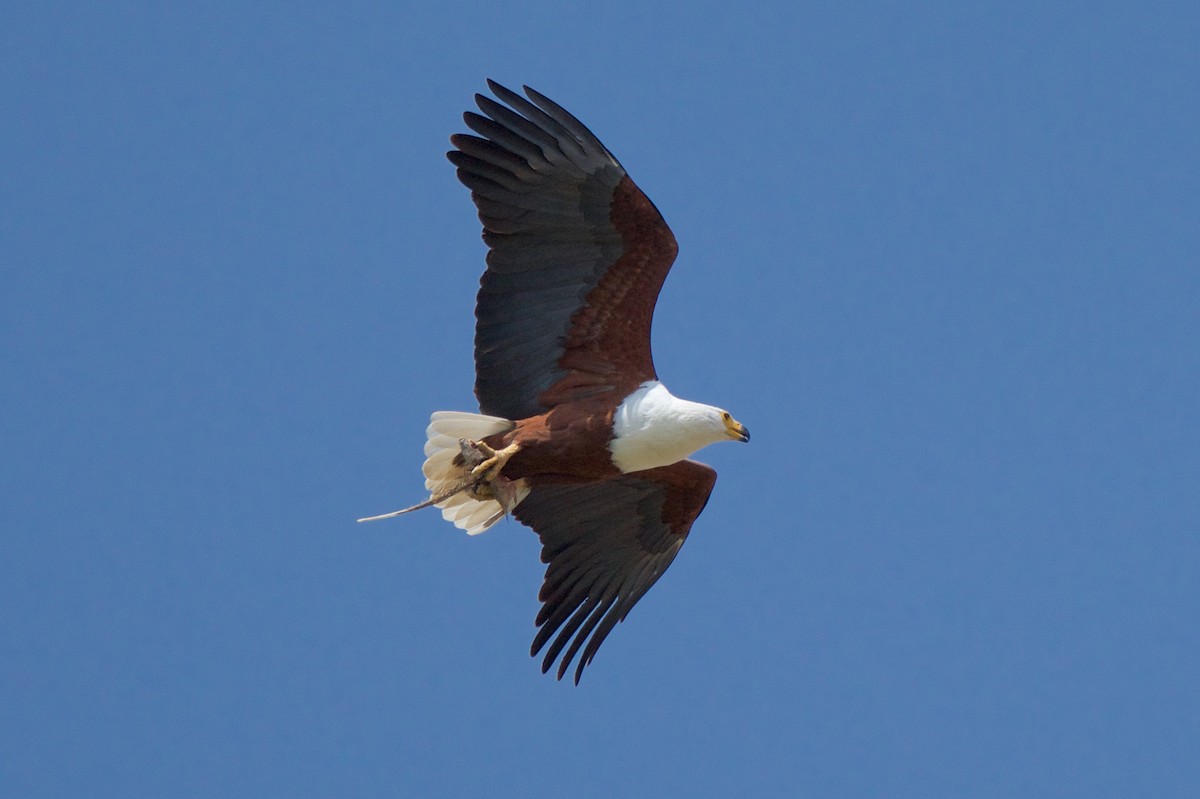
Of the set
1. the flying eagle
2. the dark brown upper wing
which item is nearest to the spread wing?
the flying eagle

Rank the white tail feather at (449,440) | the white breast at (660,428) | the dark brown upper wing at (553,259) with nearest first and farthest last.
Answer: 1. the dark brown upper wing at (553,259)
2. the white breast at (660,428)
3. the white tail feather at (449,440)

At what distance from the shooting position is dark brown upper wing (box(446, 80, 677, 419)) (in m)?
10.6

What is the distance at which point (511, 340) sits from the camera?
36.6 feet

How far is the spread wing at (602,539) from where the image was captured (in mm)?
11859

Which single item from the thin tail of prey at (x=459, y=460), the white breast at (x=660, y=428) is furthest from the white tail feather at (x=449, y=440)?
the white breast at (x=660, y=428)

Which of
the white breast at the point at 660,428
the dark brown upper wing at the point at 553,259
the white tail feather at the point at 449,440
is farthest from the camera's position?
the white tail feather at the point at 449,440

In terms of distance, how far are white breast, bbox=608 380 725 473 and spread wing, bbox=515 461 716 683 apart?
0.78 m

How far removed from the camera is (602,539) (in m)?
12.0

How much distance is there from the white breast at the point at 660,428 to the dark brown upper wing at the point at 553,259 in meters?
0.22

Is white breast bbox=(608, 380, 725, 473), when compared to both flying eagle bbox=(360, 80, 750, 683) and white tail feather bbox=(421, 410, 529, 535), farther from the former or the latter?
white tail feather bbox=(421, 410, 529, 535)

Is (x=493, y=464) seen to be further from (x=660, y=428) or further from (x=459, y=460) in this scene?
(x=660, y=428)

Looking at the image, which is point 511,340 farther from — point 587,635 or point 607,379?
point 587,635

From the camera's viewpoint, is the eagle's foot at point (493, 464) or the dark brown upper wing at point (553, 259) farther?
the eagle's foot at point (493, 464)

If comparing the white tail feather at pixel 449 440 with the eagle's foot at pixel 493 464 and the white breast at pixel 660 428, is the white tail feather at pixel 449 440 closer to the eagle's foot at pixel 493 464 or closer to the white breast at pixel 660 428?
the eagle's foot at pixel 493 464
